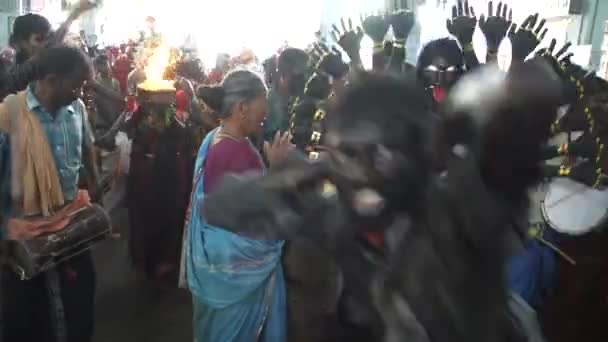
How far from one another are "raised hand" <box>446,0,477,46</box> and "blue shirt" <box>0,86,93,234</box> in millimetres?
1428

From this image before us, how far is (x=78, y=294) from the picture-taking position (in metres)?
2.38

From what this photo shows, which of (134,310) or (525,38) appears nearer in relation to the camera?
(525,38)

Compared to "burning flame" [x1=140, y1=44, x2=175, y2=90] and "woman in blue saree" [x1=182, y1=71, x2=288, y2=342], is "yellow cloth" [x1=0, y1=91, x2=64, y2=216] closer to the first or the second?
"woman in blue saree" [x1=182, y1=71, x2=288, y2=342]

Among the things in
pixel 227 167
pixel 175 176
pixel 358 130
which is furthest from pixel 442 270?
pixel 175 176

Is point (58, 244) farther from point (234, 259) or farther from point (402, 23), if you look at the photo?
point (402, 23)

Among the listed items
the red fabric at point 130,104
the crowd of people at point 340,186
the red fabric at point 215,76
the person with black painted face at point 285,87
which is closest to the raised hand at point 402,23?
the crowd of people at point 340,186

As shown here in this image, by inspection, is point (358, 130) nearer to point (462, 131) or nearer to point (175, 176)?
point (462, 131)

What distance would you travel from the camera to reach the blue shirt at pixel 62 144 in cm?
217

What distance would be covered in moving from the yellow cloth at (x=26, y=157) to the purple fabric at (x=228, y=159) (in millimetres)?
566

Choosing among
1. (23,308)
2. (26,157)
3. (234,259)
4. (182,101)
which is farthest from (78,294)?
(182,101)

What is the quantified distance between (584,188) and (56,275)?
1.93 m

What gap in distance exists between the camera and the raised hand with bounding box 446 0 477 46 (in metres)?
1.82

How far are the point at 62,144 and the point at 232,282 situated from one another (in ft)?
2.69

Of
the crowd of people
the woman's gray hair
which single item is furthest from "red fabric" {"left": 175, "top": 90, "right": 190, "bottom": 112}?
the woman's gray hair
